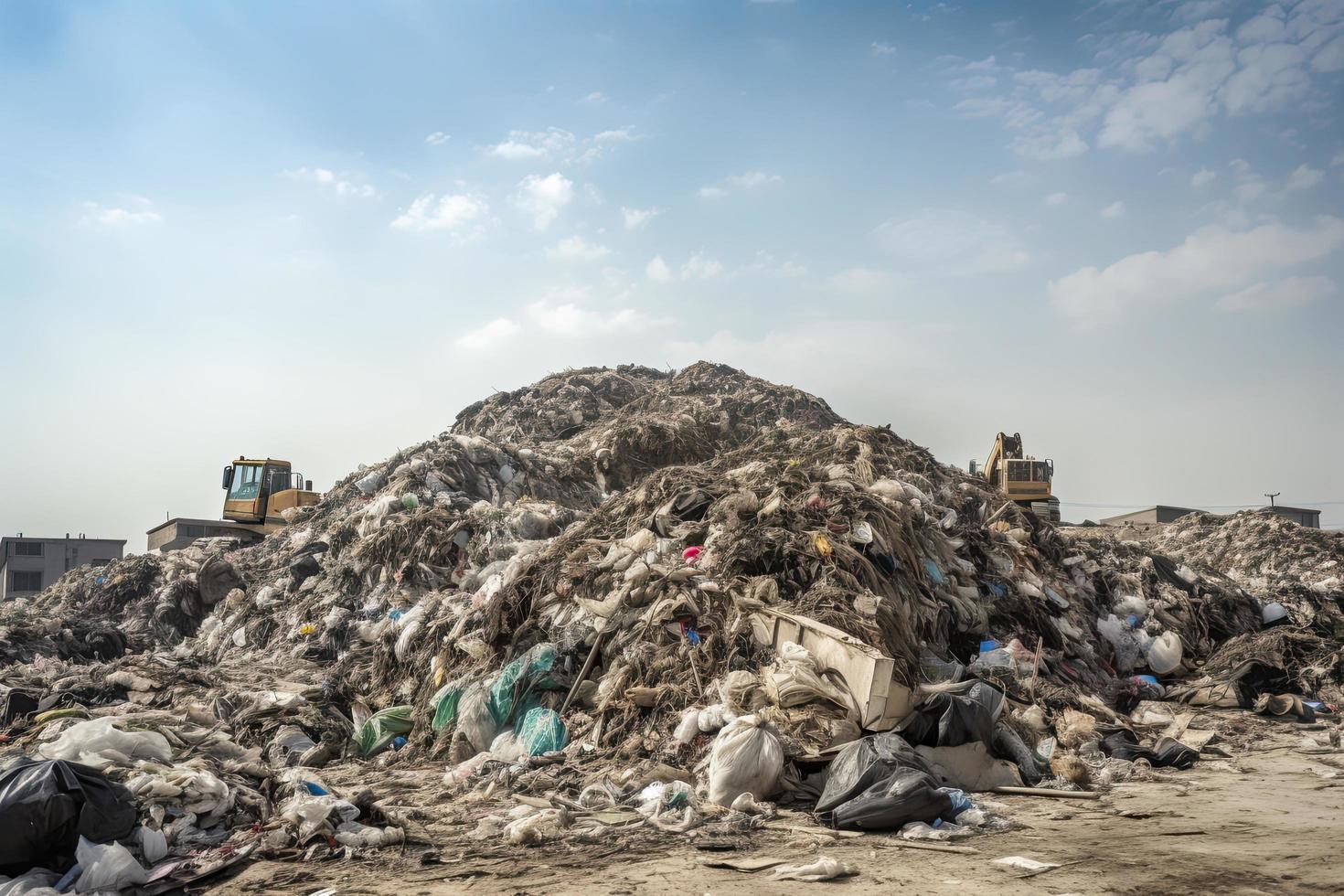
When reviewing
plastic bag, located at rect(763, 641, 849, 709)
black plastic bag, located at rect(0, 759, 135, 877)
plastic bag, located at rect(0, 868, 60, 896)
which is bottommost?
plastic bag, located at rect(0, 868, 60, 896)

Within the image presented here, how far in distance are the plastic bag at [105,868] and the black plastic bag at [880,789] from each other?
10.8ft

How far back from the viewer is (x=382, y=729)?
698cm

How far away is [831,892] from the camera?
139 inches

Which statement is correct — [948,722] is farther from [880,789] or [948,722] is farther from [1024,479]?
[1024,479]

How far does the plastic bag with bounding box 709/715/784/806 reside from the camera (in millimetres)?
4785

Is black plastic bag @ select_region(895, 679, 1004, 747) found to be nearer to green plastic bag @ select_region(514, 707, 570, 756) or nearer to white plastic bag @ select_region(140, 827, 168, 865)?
green plastic bag @ select_region(514, 707, 570, 756)

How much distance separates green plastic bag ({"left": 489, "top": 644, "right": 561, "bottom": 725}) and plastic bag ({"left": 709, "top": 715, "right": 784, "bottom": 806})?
2.13m

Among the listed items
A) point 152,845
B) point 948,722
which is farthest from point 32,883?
point 948,722

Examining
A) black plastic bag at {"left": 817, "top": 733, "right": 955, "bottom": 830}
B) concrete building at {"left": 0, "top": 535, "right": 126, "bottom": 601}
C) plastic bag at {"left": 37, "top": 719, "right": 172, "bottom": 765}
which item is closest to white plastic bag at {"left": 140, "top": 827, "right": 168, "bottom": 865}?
plastic bag at {"left": 37, "top": 719, "right": 172, "bottom": 765}

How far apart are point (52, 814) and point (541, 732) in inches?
121

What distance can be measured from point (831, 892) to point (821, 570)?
11.1 feet

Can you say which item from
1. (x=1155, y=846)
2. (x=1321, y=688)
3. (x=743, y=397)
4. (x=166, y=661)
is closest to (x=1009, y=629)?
(x=1321, y=688)

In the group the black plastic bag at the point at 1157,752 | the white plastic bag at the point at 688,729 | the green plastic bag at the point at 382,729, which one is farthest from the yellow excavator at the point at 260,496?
the black plastic bag at the point at 1157,752

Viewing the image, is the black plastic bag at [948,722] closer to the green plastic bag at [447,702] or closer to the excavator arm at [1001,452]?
the green plastic bag at [447,702]
